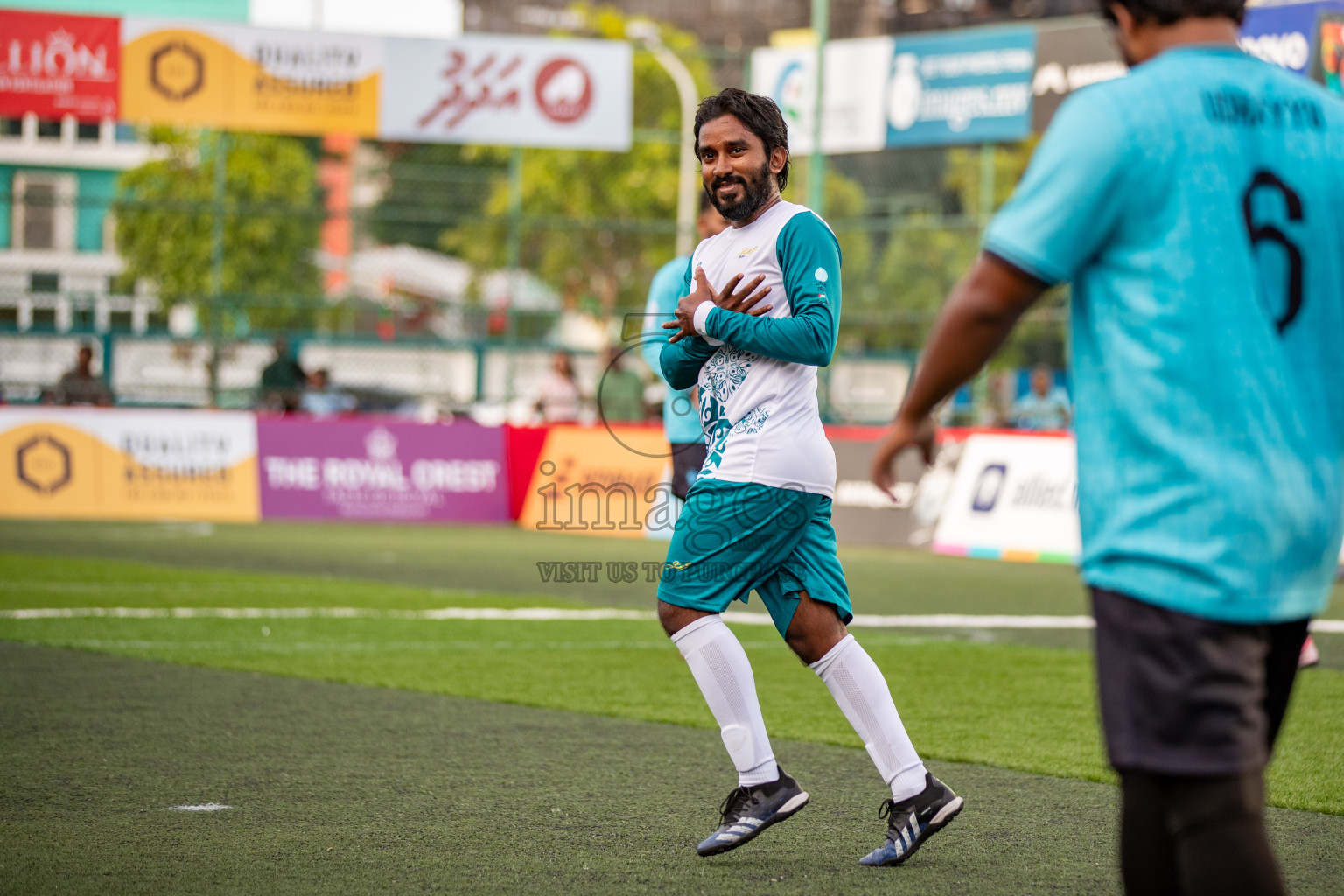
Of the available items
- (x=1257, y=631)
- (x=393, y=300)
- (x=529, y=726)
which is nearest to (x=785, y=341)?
(x=1257, y=631)

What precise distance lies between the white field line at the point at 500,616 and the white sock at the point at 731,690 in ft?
16.6

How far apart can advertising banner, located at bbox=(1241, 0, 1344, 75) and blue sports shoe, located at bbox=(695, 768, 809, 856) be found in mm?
12012

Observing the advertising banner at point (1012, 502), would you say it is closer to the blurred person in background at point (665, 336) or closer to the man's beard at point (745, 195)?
the blurred person in background at point (665, 336)

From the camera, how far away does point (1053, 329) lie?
93.4 feet

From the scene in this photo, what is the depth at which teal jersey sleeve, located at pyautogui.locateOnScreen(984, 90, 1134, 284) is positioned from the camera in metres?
2.24

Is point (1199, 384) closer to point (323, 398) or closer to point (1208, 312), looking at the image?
point (1208, 312)

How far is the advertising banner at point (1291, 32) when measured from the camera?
1423 centimetres

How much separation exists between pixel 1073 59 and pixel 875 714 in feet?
47.6

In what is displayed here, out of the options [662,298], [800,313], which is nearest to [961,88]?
[662,298]

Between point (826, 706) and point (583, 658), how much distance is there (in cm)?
167

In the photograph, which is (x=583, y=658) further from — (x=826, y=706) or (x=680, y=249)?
(x=680, y=249)

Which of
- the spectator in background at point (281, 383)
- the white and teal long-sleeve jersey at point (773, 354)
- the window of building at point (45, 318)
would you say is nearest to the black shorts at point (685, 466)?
the white and teal long-sleeve jersey at point (773, 354)

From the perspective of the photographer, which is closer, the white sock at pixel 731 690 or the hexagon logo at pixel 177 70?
the white sock at pixel 731 690

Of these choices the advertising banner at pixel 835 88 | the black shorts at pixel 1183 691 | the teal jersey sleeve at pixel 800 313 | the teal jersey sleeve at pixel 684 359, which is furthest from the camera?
the advertising banner at pixel 835 88
